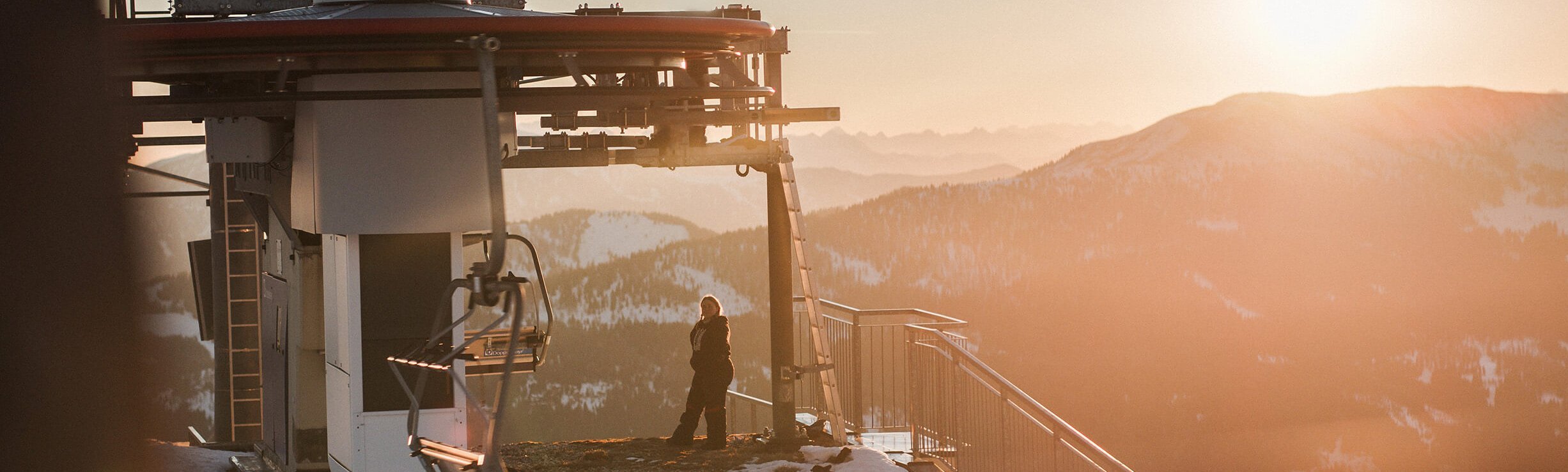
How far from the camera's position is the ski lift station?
610 cm

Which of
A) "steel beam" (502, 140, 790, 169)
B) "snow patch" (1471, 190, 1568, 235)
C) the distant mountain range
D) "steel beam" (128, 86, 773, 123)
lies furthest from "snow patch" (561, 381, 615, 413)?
"steel beam" (128, 86, 773, 123)

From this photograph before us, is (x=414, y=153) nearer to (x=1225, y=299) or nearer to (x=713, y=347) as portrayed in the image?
(x=713, y=347)

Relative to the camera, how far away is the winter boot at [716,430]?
42.8ft

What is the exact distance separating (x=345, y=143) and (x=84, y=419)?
21.7 ft

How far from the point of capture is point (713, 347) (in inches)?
508

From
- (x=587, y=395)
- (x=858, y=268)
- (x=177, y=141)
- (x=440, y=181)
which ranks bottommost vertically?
(x=587, y=395)

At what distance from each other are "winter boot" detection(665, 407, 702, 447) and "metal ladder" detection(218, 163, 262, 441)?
4855 millimetres

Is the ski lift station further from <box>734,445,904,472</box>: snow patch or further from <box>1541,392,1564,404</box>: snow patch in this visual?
<box>1541,392,1564,404</box>: snow patch

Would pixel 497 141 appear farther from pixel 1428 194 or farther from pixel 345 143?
pixel 1428 194

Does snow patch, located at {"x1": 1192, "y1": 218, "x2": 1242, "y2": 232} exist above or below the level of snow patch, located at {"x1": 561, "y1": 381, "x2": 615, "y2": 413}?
above

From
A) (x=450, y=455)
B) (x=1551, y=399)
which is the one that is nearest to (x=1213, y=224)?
(x=1551, y=399)

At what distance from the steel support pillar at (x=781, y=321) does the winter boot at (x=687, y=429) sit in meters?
0.76

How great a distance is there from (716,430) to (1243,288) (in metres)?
85.6

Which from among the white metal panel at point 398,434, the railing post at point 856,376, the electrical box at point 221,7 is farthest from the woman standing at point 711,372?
the electrical box at point 221,7
